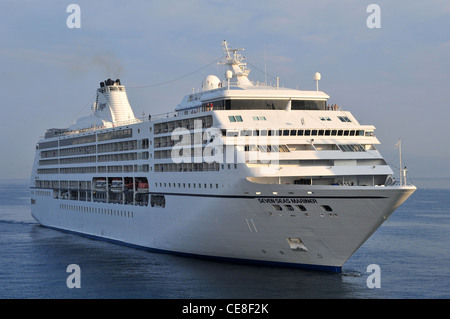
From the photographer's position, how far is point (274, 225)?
3053 centimetres

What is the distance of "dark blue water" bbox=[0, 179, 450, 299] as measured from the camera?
2859 cm

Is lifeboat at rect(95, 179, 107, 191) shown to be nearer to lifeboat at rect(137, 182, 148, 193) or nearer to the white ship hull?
lifeboat at rect(137, 182, 148, 193)

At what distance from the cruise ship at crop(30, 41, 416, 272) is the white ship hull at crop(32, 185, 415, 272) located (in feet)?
0.18

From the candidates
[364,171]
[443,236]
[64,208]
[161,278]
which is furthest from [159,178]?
[443,236]

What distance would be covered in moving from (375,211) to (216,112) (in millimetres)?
10239

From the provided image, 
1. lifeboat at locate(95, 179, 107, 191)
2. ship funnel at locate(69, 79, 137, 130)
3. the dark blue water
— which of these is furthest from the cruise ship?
ship funnel at locate(69, 79, 137, 130)

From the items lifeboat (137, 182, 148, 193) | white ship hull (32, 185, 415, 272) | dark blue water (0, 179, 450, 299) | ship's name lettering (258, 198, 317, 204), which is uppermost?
lifeboat (137, 182, 148, 193)

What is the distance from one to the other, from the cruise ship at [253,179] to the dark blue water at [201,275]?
129 centimetres

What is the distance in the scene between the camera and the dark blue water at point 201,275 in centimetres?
2859

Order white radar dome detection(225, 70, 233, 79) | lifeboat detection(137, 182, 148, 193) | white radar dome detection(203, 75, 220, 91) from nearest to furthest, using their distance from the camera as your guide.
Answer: white radar dome detection(225, 70, 233, 79) → lifeboat detection(137, 182, 148, 193) → white radar dome detection(203, 75, 220, 91)

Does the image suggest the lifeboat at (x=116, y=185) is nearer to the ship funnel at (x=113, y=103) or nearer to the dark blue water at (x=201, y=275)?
the dark blue water at (x=201, y=275)

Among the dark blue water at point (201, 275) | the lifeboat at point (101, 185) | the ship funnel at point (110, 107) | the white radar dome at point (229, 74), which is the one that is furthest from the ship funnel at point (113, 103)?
the white radar dome at point (229, 74)

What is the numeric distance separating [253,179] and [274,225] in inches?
101

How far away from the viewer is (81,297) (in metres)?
29.0
